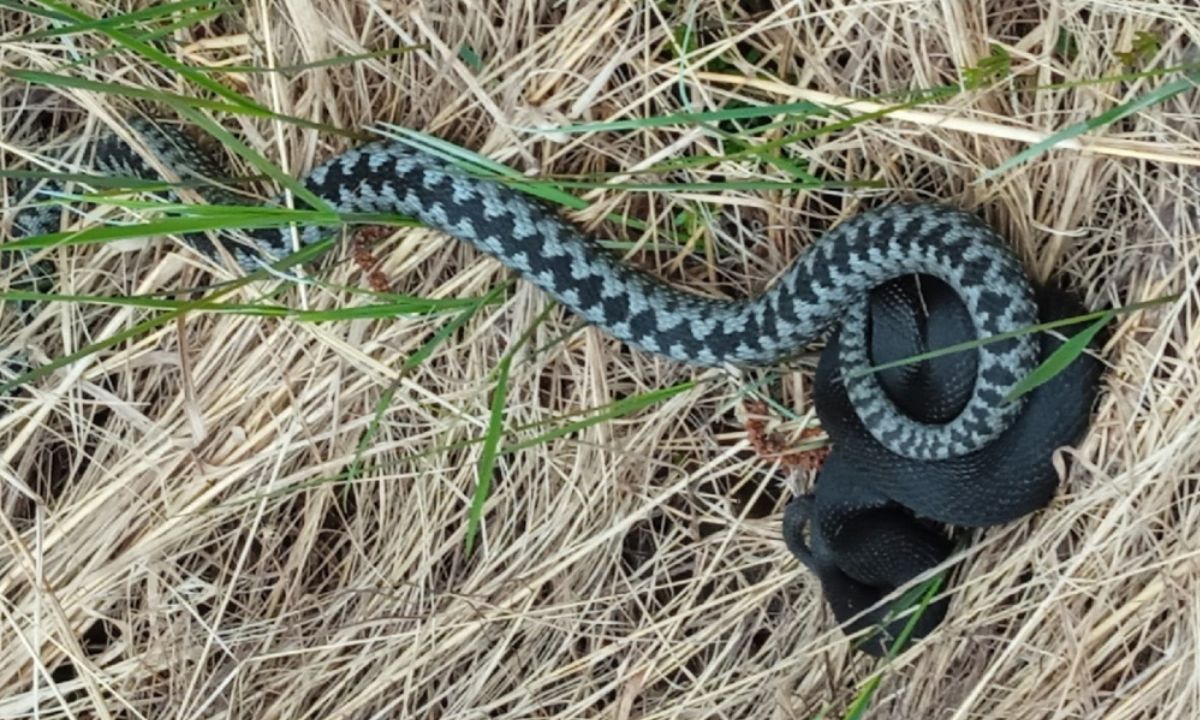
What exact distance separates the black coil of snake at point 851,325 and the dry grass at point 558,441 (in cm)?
12

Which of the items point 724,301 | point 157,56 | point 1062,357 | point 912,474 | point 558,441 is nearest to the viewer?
point 1062,357

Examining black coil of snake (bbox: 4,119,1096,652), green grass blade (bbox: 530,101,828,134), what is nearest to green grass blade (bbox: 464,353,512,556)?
black coil of snake (bbox: 4,119,1096,652)

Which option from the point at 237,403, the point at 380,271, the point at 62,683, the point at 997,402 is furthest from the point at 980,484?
the point at 62,683

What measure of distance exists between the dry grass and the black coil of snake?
0.12 m

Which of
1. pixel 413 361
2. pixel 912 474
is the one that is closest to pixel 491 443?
pixel 413 361

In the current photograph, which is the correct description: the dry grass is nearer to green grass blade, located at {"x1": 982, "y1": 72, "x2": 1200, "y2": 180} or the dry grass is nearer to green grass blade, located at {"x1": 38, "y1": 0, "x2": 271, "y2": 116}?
green grass blade, located at {"x1": 982, "y1": 72, "x2": 1200, "y2": 180}

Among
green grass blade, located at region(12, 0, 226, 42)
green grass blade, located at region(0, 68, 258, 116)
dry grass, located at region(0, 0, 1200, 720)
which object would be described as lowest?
dry grass, located at region(0, 0, 1200, 720)

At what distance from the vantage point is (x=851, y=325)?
363cm

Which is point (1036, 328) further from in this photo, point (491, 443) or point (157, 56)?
point (157, 56)

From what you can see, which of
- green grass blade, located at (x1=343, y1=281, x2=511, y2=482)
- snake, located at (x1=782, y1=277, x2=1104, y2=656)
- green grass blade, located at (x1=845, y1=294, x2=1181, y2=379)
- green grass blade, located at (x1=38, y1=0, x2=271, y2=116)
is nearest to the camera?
green grass blade, located at (x1=845, y1=294, x2=1181, y2=379)

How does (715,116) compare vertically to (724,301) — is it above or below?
above

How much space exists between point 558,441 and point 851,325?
0.98 metres

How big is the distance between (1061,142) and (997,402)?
2.25ft

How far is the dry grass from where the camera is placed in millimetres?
3361
